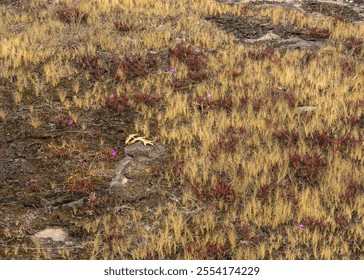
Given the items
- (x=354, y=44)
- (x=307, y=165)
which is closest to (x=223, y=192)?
(x=307, y=165)

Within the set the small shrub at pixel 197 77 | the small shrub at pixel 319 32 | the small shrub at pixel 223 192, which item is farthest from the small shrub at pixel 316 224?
the small shrub at pixel 319 32

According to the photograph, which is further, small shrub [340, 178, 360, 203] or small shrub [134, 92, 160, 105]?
small shrub [134, 92, 160, 105]

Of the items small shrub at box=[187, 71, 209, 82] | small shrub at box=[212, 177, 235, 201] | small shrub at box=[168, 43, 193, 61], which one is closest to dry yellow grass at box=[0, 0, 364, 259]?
small shrub at box=[212, 177, 235, 201]

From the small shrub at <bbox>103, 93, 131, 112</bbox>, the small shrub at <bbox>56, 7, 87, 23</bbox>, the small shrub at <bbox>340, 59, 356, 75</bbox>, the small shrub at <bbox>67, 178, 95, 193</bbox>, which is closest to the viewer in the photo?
the small shrub at <bbox>67, 178, 95, 193</bbox>

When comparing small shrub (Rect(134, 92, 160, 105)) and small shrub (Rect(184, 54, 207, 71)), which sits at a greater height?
small shrub (Rect(184, 54, 207, 71))

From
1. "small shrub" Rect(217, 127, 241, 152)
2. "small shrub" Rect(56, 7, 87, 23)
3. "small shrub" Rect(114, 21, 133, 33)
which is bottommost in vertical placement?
"small shrub" Rect(217, 127, 241, 152)

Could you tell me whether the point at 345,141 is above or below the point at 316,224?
above

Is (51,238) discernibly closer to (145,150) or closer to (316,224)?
(145,150)

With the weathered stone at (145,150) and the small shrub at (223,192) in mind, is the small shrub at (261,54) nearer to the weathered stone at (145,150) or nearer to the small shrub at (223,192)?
the weathered stone at (145,150)

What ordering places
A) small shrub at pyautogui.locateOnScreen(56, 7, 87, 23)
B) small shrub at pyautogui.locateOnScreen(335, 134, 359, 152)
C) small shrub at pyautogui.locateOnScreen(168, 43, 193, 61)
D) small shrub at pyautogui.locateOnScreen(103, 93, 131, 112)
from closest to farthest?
small shrub at pyautogui.locateOnScreen(335, 134, 359, 152)
small shrub at pyautogui.locateOnScreen(103, 93, 131, 112)
small shrub at pyautogui.locateOnScreen(168, 43, 193, 61)
small shrub at pyautogui.locateOnScreen(56, 7, 87, 23)

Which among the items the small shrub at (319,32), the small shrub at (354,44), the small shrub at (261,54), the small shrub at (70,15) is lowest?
the small shrub at (261,54)

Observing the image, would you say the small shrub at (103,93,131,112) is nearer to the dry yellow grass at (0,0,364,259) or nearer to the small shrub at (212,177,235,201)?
the dry yellow grass at (0,0,364,259)

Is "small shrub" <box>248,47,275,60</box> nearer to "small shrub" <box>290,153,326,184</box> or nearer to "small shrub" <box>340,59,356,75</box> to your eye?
"small shrub" <box>340,59,356,75</box>

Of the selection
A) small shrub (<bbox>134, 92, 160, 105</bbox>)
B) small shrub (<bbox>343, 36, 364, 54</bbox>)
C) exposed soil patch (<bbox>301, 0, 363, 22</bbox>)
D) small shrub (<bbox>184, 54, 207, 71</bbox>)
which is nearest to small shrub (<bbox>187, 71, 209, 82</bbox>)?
small shrub (<bbox>184, 54, 207, 71</bbox>)
